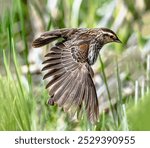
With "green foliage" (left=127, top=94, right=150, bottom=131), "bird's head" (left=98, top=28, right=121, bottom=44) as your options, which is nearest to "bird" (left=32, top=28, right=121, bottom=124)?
"bird's head" (left=98, top=28, right=121, bottom=44)

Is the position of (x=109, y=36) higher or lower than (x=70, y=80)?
higher

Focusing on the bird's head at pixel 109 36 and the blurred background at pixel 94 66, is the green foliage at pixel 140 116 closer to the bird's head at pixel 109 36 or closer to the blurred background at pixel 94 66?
the blurred background at pixel 94 66

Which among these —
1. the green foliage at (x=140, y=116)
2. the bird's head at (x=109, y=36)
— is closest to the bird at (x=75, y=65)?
the bird's head at (x=109, y=36)

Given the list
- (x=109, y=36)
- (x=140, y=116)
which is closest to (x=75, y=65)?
(x=109, y=36)

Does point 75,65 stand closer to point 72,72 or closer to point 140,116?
point 72,72

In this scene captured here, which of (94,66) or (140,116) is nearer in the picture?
(140,116)

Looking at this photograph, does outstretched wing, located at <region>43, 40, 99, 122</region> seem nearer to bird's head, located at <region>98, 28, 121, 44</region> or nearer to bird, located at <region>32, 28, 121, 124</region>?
bird, located at <region>32, 28, 121, 124</region>

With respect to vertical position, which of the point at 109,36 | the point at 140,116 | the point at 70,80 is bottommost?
the point at 140,116
